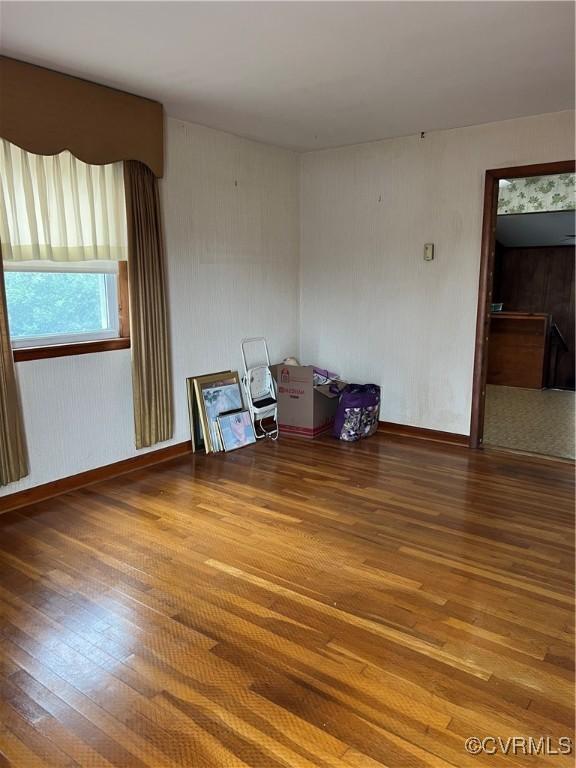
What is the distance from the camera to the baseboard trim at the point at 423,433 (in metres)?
4.81

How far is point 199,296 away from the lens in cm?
457

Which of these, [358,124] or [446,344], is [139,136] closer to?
[358,124]

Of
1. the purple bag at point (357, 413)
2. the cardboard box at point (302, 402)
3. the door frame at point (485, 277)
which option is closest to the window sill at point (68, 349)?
the cardboard box at point (302, 402)

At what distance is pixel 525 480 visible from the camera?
3.99 metres

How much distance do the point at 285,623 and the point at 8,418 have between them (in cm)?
202

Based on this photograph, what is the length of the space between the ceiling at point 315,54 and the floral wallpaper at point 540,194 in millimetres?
2895

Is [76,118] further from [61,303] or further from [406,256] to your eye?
[406,256]

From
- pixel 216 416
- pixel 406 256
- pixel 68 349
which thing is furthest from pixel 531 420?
pixel 68 349

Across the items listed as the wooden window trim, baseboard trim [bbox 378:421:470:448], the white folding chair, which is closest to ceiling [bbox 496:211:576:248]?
baseboard trim [bbox 378:421:470:448]

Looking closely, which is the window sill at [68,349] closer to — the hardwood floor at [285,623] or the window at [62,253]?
the window at [62,253]

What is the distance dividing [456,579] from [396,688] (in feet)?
2.68

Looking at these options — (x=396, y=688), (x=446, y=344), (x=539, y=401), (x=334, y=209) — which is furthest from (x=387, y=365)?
(x=396, y=688)

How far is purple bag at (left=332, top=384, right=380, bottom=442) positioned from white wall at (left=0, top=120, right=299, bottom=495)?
3.04ft

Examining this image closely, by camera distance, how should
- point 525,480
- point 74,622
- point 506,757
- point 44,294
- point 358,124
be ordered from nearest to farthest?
point 506,757, point 74,622, point 44,294, point 525,480, point 358,124
